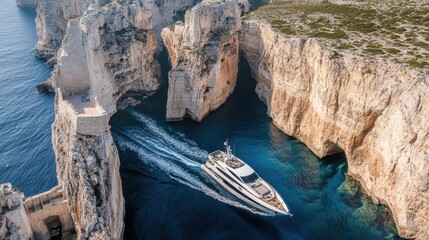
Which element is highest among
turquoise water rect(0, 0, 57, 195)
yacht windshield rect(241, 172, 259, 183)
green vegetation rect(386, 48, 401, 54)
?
green vegetation rect(386, 48, 401, 54)

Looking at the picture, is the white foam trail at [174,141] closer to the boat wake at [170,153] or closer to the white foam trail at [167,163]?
the boat wake at [170,153]

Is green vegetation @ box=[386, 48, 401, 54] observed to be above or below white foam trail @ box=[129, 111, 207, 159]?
above

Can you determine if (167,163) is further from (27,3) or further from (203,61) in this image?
(27,3)

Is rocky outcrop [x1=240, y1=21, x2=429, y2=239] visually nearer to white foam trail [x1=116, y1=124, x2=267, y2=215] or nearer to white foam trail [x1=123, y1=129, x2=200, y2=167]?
white foam trail [x1=116, y1=124, x2=267, y2=215]

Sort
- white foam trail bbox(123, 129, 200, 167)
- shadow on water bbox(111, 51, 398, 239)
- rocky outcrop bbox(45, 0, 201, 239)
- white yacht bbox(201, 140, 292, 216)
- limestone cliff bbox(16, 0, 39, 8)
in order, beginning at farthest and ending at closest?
limestone cliff bbox(16, 0, 39, 8)
white foam trail bbox(123, 129, 200, 167)
white yacht bbox(201, 140, 292, 216)
shadow on water bbox(111, 51, 398, 239)
rocky outcrop bbox(45, 0, 201, 239)

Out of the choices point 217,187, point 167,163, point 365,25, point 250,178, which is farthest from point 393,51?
point 167,163

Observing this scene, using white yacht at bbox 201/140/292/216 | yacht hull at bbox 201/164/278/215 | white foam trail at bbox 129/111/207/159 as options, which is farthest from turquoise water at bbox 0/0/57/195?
white yacht at bbox 201/140/292/216
